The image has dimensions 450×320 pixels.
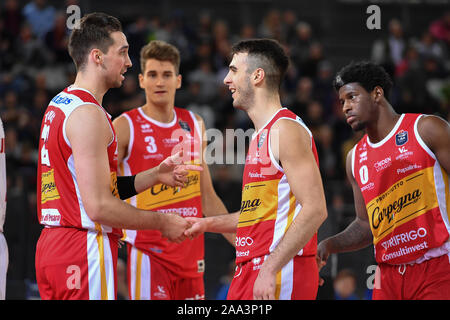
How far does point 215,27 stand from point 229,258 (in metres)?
7.26

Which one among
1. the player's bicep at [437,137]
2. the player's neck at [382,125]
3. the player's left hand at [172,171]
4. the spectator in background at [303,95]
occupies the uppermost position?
the spectator in background at [303,95]

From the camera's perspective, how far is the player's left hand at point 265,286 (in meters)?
3.76

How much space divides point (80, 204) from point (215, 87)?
8681mm

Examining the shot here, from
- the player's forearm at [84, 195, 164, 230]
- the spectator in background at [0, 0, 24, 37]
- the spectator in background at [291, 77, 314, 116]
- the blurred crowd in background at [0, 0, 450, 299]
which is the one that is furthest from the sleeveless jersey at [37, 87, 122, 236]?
the spectator in background at [0, 0, 24, 37]

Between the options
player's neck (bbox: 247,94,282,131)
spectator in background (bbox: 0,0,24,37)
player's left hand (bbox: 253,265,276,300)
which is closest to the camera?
player's left hand (bbox: 253,265,276,300)

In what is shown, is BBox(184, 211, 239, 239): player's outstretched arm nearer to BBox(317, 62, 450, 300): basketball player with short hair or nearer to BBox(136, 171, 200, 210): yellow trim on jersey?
BBox(317, 62, 450, 300): basketball player with short hair

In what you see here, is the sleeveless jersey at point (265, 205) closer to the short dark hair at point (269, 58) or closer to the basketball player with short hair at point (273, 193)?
the basketball player with short hair at point (273, 193)

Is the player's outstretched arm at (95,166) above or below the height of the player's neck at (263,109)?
below

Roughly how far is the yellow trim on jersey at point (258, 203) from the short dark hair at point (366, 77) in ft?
4.44

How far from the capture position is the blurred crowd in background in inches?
314

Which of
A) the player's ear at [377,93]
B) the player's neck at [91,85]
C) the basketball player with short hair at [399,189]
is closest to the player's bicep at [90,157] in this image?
the player's neck at [91,85]

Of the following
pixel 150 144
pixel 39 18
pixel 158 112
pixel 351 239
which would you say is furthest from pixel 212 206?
pixel 39 18

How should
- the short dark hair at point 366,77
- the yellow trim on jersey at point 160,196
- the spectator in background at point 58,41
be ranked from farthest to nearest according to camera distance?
1. the spectator in background at point 58,41
2. the yellow trim on jersey at point 160,196
3. the short dark hair at point 366,77

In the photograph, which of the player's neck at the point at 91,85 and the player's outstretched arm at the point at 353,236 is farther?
the player's outstretched arm at the point at 353,236
